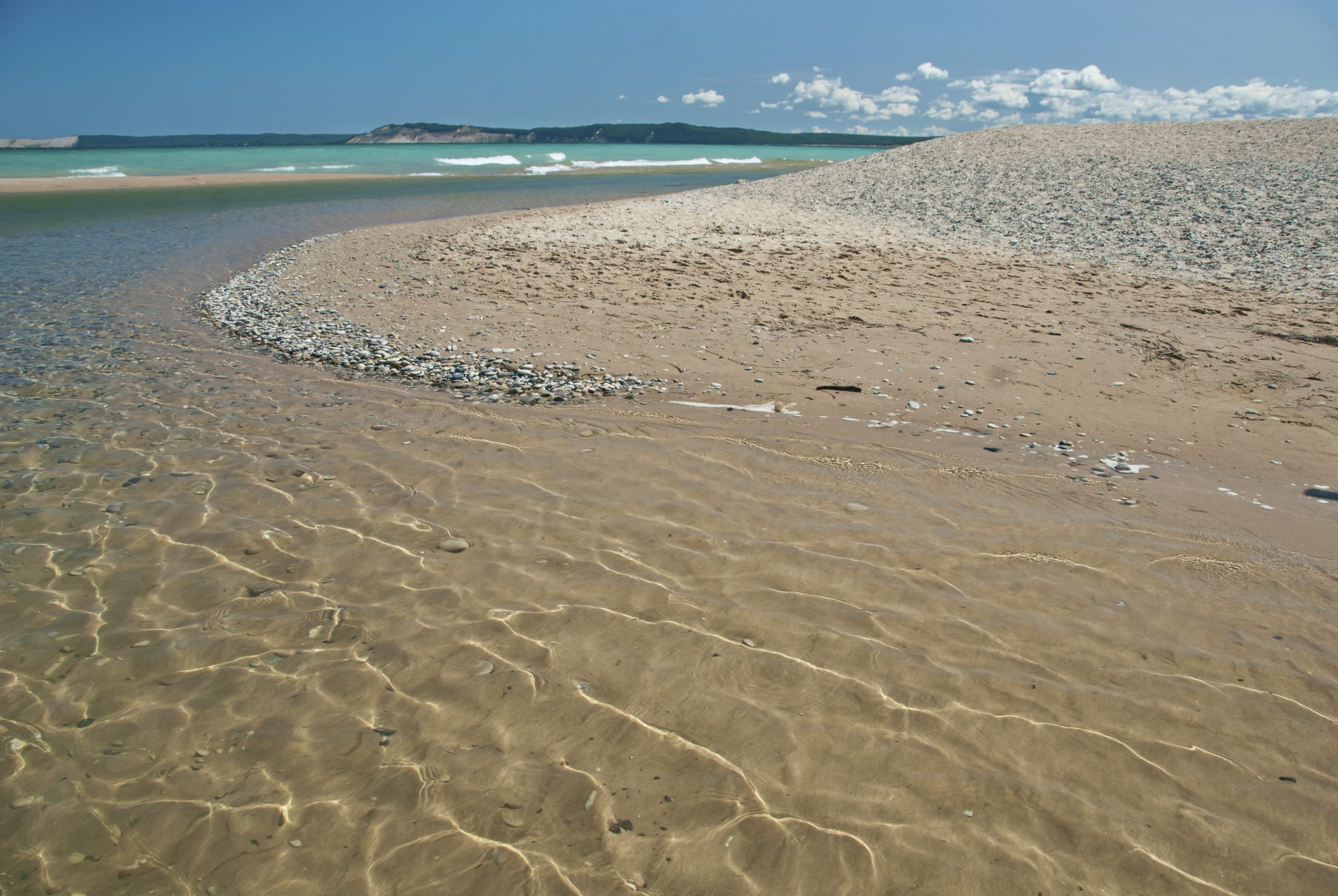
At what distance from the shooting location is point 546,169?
58750 millimetres

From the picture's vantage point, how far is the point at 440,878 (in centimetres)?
241

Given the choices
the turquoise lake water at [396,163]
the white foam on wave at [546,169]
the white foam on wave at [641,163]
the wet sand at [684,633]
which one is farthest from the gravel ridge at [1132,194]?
the white foam on wave at [641,163]

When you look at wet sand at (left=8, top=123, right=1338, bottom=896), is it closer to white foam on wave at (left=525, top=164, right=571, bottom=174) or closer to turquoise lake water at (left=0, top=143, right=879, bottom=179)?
turquoise lake water at (left=0, top=143, right=879, bottom=179)

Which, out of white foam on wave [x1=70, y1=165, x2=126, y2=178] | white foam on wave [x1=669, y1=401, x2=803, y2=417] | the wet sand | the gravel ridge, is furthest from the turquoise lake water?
the wet sand

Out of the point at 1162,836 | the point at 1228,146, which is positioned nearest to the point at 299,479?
the point at 1162,836

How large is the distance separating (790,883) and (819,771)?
1.60ft

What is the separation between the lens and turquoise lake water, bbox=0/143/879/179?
171 ft

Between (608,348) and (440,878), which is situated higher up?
(608,348)

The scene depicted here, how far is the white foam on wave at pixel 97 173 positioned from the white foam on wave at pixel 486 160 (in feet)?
72.2

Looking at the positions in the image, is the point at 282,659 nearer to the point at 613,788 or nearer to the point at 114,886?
the point at 114,886

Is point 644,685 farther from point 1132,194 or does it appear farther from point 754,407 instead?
point 1132,194

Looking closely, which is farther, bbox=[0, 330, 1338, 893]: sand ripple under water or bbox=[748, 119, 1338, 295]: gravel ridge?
bbox=[748, 119, 1338, 295]: gravel ridge

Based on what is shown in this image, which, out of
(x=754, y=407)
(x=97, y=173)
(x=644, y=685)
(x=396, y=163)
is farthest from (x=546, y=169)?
(x=644, y=685)

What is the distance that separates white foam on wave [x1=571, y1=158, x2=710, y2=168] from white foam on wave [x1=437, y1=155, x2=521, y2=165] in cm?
594
